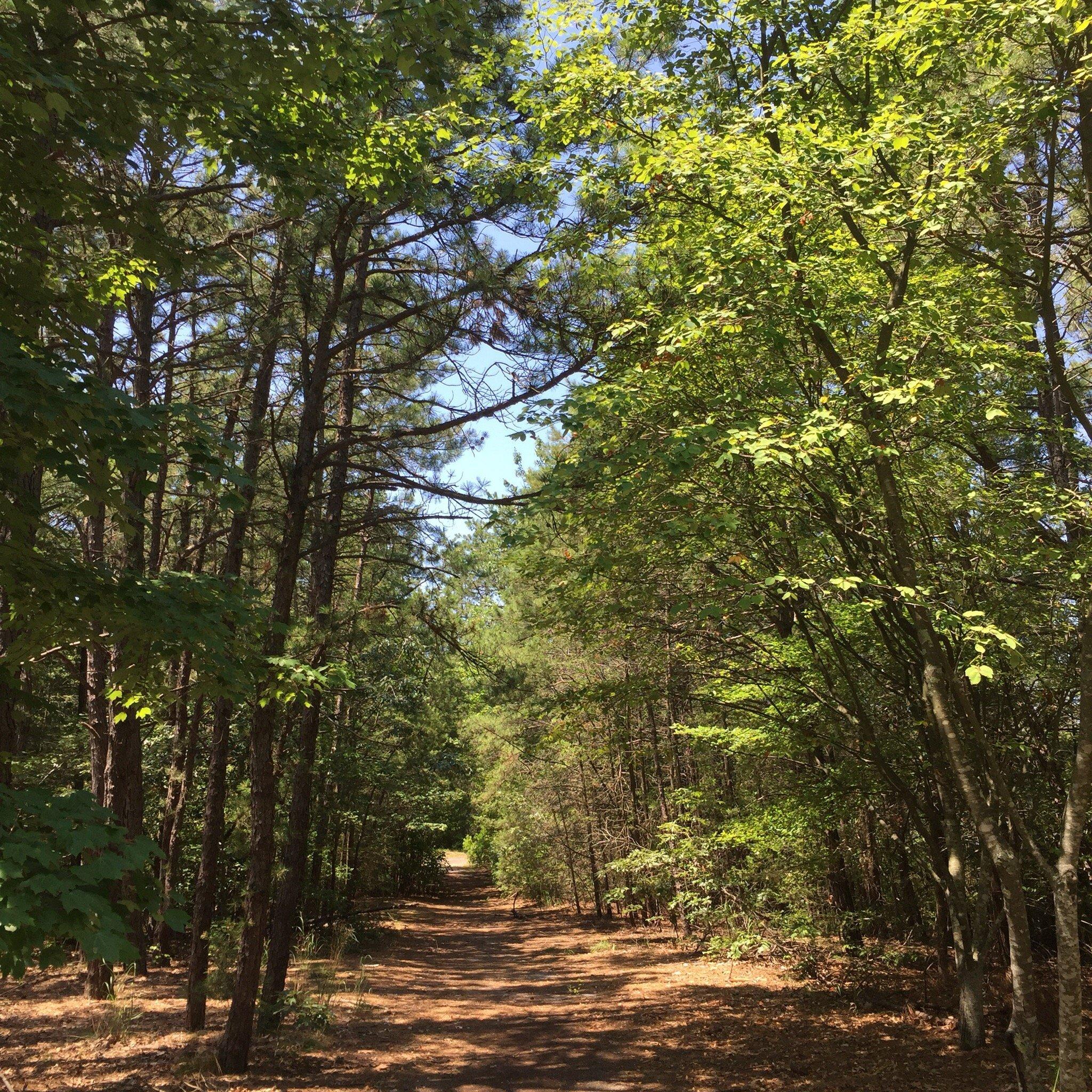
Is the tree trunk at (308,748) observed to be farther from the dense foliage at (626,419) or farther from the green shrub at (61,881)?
the green shrub at (61,881)

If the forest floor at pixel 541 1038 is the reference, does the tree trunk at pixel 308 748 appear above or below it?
above

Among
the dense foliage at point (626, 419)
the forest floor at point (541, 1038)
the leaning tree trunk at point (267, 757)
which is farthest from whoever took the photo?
the leaning tree trunk at point (267, 757)

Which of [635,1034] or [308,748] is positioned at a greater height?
[308,748]

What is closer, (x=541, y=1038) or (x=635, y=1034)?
(x=635, y=1034)

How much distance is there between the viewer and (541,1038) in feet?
31.3

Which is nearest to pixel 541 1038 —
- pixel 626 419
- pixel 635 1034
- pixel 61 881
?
pixel 635 1034

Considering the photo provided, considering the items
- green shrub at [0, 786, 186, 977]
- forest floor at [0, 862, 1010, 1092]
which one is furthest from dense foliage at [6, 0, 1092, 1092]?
forest floor at [0, 862, 1010, 1092]

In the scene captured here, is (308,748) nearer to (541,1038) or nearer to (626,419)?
(541,1038)

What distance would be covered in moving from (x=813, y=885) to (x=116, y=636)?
33.1 ft

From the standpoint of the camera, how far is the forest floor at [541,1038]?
24.2ft

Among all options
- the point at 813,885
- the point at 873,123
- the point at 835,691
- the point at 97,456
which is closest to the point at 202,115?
the point at 97,456

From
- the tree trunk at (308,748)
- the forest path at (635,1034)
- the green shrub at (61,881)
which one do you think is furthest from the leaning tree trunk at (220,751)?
the green shrub at (61,881)

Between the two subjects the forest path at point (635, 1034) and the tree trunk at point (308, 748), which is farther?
the tree trunk at point (308, 748)

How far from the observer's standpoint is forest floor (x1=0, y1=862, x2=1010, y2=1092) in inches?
291
